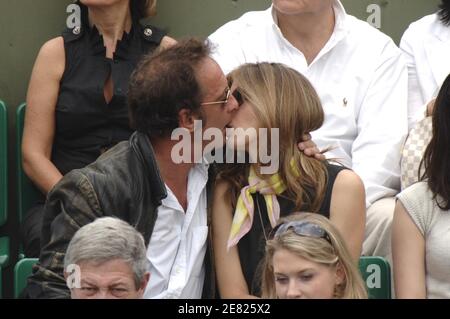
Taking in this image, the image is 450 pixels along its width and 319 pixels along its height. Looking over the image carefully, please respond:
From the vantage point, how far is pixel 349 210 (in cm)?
379

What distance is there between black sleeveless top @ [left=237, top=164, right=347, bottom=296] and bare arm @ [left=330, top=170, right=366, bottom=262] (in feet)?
0.08

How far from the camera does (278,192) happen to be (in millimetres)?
3848

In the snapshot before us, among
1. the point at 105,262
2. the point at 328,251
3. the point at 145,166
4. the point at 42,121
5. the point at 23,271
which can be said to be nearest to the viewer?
the point at 105,262

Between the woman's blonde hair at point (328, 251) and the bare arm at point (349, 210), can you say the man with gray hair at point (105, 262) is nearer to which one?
the woman's blonde hair at point (328, 251)

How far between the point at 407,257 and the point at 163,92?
981 millimetres

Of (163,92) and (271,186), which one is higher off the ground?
(163,92)

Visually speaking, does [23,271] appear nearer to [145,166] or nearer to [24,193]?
[145,166]

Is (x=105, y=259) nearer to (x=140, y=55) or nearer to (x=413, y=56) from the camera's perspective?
(x=140, y=55)

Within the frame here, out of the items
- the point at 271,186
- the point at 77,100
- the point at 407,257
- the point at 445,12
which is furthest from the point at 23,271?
the point at 445,12

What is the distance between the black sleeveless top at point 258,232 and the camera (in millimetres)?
3816

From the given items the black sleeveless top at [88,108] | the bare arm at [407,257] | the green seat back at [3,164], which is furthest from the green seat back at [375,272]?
the green seat back at [3,164]

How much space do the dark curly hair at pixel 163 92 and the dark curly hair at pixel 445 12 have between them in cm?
153

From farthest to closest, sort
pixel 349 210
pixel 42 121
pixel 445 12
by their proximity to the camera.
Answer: pixel 445 12
pixel 42 121
pixel 349 210
